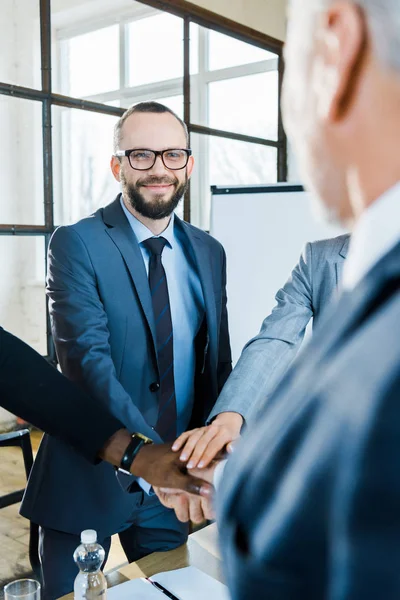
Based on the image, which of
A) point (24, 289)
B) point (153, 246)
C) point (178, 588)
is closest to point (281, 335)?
point (153, 246)

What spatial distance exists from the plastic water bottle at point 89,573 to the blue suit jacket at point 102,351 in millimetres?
460

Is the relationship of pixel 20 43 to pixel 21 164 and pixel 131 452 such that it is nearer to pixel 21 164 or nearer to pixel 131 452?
pixel 21 164

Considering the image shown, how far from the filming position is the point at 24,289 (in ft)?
14.9

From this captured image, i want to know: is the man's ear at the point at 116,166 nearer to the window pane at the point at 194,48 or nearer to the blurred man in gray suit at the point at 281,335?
the blurred man in gray suit at the point at 281,335

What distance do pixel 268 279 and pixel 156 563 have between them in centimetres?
235

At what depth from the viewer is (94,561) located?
3.75 feet

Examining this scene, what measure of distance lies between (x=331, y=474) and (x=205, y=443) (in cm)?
111

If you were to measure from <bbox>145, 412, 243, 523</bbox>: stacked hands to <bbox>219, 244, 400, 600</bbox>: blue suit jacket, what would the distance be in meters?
1.02

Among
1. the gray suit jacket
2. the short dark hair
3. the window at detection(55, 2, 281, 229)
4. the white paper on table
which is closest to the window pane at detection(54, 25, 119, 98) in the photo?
the window at detection(55, 2, 281, 229)

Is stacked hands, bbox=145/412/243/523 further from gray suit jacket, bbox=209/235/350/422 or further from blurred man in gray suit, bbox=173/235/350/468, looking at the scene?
gray suit jacket, bbox=209/235/350/422

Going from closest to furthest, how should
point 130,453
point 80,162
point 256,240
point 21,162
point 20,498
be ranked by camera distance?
1. point 130,453
2. point 20,498
3. point 256,240
4. point 21,162
5. point 80,162

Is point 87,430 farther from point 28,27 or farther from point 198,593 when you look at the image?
point 28,27

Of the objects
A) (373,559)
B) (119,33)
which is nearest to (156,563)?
(373,559)

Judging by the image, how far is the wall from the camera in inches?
199
